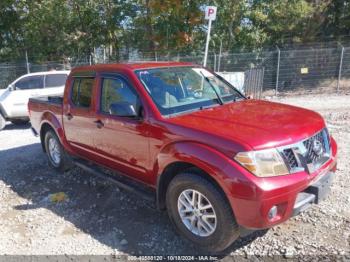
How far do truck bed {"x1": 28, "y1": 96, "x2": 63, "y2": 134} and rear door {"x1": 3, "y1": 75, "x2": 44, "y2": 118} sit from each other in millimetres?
4134

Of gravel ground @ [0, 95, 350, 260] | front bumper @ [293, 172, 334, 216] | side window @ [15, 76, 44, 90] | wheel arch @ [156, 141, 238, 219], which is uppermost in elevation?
side window @ [15, 76, 44, 90]

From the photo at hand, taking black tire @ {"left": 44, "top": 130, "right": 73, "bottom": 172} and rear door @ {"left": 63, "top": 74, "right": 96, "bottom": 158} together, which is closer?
rear door @ {"left": 63, "top": 74, "right": 96, "bottom": 158}

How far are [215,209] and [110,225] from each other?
1.55 meters

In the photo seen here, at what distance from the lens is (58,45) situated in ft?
64.2

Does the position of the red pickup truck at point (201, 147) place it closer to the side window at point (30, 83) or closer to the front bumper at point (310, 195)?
the front bumper at point (310, 195)

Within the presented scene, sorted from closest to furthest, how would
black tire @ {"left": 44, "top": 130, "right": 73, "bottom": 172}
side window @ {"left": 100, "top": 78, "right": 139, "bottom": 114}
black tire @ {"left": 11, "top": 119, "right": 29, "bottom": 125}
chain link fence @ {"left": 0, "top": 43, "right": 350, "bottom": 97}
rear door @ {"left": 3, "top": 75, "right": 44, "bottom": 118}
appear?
side window @ {"left": 100, "top": 78, "right": 139, "bottom": 114}, black tire @ {"left": 44, "top": 130, "right": 73, "bottom": 172}, rear door @ {"left": 3, "top": 75, "right": 44, "bottom": 118}, black tire @ {"left": 11, "top": 119, "right": 29, "bottom": 125}, chain link fence @ {"left": 0, "top": 43, "right": 350, "bottom": 97}

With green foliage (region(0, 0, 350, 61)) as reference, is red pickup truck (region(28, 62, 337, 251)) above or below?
below

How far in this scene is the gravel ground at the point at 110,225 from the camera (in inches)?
141

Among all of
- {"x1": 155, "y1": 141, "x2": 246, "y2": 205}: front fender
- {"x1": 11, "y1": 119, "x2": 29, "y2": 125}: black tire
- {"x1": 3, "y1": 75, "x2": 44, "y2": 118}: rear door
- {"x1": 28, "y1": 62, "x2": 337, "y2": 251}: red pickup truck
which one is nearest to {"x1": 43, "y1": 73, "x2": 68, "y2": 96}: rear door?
{"x1": 3, "y1": 75, "x2": 44, "y2": 118}: rear door

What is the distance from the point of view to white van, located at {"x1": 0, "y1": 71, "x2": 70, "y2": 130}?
34.1ft

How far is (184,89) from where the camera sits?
13.8 ft

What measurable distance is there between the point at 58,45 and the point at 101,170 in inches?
647

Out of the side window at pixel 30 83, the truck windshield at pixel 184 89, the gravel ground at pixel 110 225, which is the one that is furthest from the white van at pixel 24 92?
the truck windshield at pixel 184 89

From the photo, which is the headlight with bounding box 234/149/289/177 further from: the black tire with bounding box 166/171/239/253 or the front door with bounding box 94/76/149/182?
the front door with bounding box 94/76/149/182
